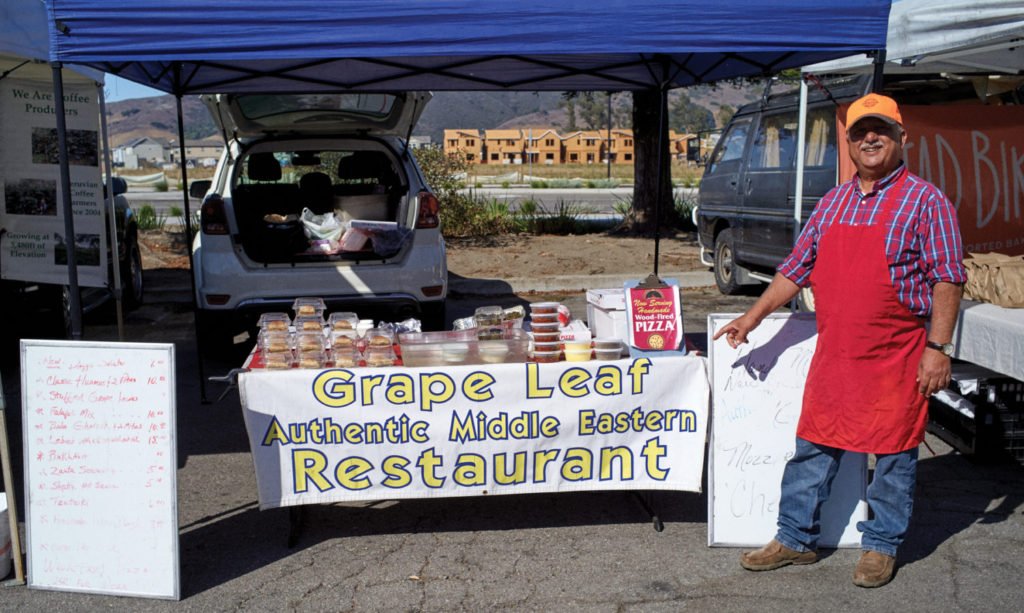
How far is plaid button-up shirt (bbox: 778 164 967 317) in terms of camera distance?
339cm

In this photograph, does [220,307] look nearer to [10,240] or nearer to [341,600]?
[10,240]

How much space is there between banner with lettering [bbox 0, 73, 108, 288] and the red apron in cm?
509

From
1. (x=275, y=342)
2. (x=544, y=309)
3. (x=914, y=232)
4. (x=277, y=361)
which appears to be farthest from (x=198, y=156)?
(x=914, y=232)

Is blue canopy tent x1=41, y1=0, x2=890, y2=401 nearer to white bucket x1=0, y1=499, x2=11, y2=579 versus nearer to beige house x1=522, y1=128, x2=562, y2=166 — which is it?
white bucket x1=0, y1=499, x2=11, y2=579

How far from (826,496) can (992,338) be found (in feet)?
4.66

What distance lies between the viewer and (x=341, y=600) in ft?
12.1

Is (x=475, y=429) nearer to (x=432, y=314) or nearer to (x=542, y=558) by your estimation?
(x=542, y=558)

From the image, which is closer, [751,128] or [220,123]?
[220,123]

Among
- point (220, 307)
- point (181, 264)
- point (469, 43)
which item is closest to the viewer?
point (469, 43)

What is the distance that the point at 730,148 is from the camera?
10148mm

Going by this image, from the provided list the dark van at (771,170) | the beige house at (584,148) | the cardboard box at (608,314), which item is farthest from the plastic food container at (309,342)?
the beige house at (584,148)

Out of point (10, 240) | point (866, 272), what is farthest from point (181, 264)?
point (866, 272)

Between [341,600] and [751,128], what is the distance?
24.0 feet

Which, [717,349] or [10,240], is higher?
[10,240]
